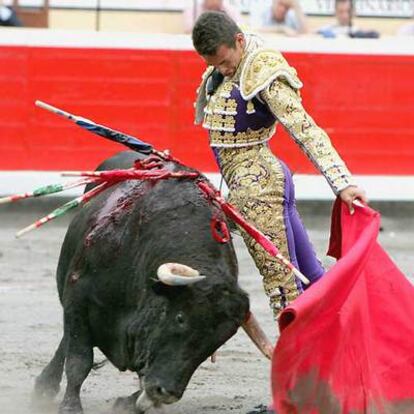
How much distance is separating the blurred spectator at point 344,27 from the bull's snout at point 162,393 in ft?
18.8

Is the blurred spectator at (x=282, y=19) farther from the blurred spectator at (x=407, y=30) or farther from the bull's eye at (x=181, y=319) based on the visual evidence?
the bull's eye at (x=181, y=319)

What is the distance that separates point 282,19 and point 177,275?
224 inches

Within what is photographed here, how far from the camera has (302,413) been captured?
12.3 ft

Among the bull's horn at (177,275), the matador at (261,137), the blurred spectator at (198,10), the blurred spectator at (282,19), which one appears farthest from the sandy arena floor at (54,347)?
the blurred spectator at (198,10)

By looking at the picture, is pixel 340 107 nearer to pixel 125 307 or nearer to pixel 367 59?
pixel 367 59

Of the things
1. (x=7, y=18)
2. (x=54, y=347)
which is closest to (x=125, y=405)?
(x=54, y=347)

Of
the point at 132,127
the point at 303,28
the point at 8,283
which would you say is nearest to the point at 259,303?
the point at 8,283

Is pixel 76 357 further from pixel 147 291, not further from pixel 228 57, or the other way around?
pixel 228 57

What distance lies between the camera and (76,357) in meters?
4.03

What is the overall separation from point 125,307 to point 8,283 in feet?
8.58

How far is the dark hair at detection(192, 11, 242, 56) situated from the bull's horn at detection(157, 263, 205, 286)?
68 centimetres

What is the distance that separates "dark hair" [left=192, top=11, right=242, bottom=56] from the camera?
3.92m

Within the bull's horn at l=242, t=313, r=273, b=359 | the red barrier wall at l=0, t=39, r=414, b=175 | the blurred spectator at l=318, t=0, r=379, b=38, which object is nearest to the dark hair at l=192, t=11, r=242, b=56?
the bull's horn at l=242, t=313, r=273, b=359

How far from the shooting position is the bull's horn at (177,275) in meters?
3.58
